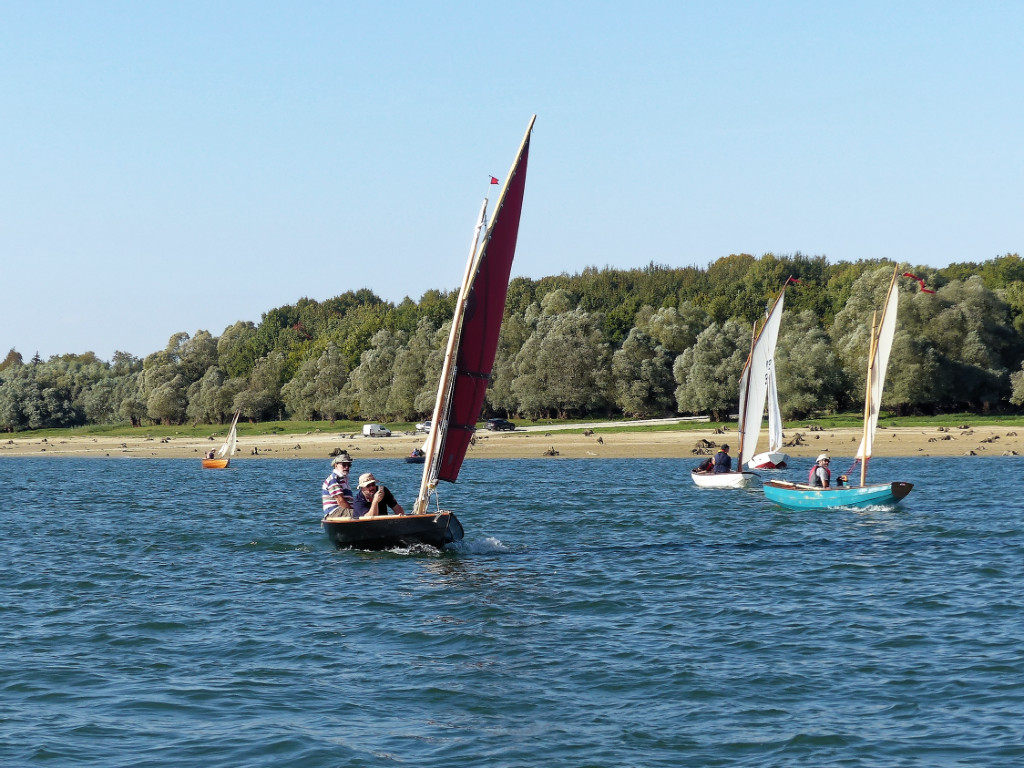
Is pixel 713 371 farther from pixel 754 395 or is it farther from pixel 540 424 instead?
pixel 754 395

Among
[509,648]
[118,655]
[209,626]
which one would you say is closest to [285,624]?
[209,626]

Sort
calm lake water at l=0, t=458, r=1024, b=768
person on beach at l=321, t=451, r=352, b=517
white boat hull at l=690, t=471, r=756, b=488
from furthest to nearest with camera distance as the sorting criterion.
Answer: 1. white boat hull at l=690, t=471, r=756, b=488
2. person on beach at l=321, t=451, r=352, b=517
3. calm lake water at l=0, t=458, r=1024, b=768

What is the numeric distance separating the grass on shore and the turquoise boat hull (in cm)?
4850

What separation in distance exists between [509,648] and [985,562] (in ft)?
47.6

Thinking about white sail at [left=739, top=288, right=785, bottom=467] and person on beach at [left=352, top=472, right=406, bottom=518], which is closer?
person on beach at [left=352, top=472, right=406, bottom=518]

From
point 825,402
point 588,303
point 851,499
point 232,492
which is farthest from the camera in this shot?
point 588,303

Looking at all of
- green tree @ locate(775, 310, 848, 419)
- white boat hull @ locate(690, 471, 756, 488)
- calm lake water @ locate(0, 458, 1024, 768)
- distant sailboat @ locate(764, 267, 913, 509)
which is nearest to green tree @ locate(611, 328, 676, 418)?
green tree @ locate(775, 310, 848, 419)

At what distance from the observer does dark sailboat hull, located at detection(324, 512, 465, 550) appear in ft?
90.0

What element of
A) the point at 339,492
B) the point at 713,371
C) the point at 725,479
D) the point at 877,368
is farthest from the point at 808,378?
the point at 339,492

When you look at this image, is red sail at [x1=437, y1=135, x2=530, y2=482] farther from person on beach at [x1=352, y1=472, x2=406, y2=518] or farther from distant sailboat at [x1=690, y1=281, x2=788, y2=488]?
distant sailboat at [x1=690, y1=281, x2=788, y2=488]

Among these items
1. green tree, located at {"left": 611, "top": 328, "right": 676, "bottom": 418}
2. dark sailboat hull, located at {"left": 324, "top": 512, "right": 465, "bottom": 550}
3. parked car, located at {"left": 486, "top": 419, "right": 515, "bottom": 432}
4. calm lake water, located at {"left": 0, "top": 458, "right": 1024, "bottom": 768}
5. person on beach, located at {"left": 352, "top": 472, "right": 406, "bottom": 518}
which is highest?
green tree, located at {"left": 611, "top": 328, "right": 676, "bottom": 418}

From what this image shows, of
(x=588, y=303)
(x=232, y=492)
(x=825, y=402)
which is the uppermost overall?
(x=588, y=303)

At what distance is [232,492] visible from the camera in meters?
57.6

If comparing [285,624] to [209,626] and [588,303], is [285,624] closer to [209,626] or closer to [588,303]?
[209,626]
